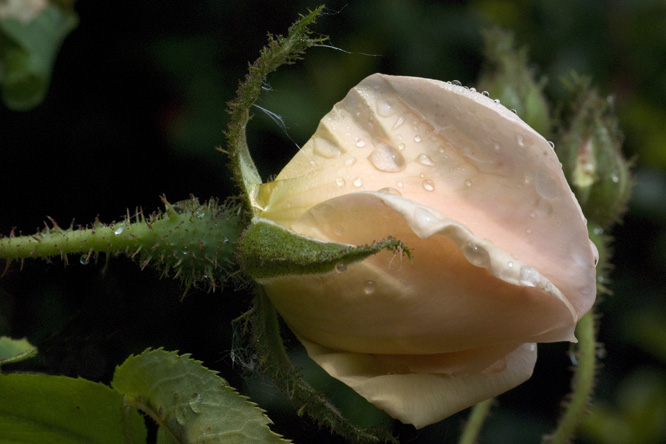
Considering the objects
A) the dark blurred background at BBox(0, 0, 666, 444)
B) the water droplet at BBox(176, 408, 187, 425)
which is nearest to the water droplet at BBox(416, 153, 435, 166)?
the water droplet at BBox(176, 408, 187, 425)

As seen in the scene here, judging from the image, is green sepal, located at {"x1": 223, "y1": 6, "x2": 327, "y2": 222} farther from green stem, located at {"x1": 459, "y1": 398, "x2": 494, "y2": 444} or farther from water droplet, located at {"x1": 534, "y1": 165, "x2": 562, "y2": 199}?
green stem, located at {"x1": 459, "y1": 398, "x2": 494, "y2": 444}

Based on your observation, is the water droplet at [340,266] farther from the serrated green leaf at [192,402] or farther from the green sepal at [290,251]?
the serrated green leaf at [192,402]

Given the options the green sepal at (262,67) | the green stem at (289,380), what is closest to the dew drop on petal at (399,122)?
the green sepal at (262,67)

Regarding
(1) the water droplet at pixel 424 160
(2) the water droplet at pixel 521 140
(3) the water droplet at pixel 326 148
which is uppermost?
(2) the water droplet at pixel 521 140

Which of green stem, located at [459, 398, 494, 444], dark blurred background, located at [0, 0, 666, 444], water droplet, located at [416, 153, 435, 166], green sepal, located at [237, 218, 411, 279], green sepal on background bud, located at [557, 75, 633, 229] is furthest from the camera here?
dark blurred background, located at [0, 0, 666, 444]

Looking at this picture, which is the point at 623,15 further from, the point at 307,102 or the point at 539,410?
the point at 539,410
